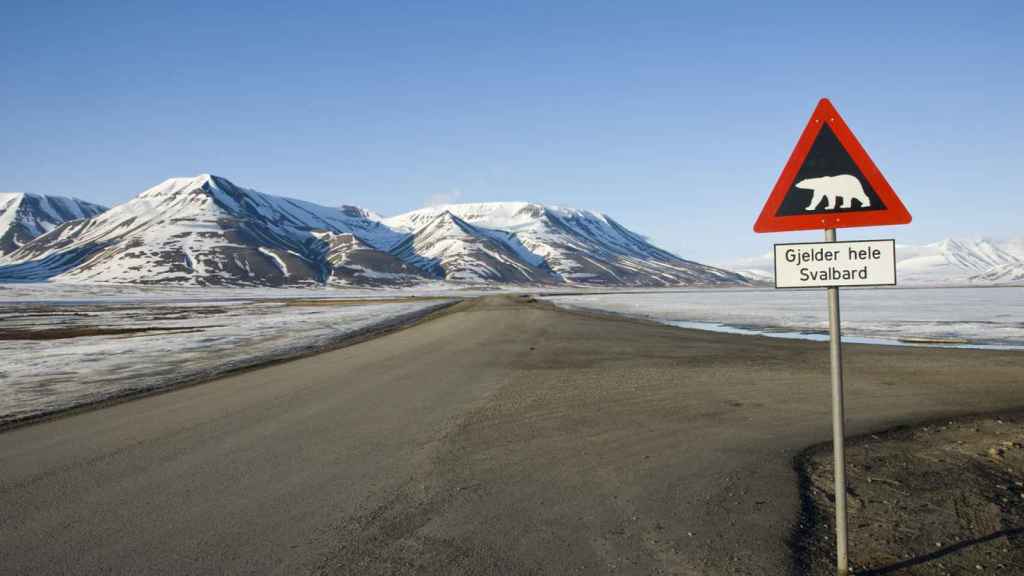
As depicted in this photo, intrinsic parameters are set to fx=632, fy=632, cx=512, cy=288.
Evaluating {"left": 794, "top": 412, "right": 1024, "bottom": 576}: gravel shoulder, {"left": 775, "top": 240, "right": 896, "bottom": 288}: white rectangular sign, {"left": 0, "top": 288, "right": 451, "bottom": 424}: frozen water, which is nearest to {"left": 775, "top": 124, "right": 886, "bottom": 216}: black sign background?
{"left": 775, "top": 240, "right": 896, "bottom": 288}: white rectangular sign

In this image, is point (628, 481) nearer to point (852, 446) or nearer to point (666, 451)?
point (666, 451)

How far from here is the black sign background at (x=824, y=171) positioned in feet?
15.1

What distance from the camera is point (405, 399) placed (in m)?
11.8

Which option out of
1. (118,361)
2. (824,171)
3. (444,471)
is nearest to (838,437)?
(824,171)

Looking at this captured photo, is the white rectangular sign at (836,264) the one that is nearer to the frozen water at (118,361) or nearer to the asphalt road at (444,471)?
the asphalt road at (444,471)

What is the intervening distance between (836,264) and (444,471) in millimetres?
4543

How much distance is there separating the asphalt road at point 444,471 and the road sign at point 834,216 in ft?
5.55

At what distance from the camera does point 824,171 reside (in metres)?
4.71

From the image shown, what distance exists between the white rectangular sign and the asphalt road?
2102mm

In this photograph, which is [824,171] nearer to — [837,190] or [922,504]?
[837,190]

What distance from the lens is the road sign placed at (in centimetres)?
438

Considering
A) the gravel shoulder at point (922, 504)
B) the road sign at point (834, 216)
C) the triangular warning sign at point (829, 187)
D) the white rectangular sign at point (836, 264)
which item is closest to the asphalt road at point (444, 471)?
the gravel shoulder at point (922, 504)

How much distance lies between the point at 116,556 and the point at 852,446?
7824 millimetres

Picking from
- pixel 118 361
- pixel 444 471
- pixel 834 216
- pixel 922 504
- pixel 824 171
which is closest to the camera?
pixel 834 216
